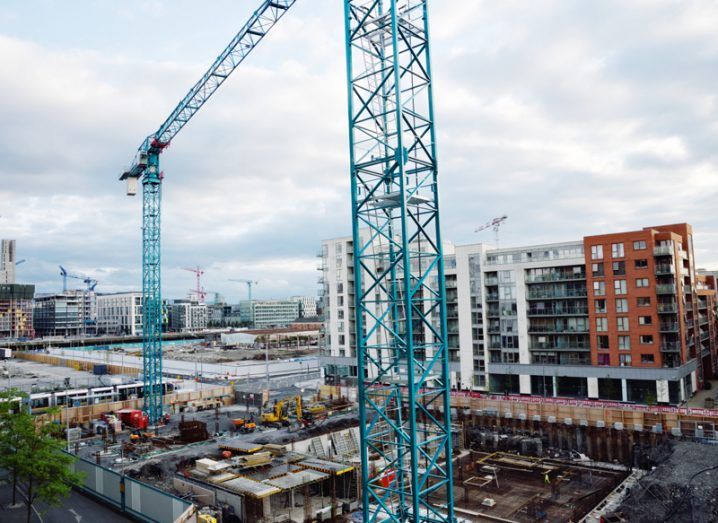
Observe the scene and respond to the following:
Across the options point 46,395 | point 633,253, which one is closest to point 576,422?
point 633,253

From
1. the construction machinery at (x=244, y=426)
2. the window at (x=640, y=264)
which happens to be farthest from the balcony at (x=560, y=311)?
the construction machinery at (x=244, y=426)

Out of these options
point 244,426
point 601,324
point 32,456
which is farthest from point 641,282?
point 32,456

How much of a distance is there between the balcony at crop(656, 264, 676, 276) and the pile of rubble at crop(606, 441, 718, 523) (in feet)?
76.5

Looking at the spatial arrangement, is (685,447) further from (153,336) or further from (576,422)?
(153,336)

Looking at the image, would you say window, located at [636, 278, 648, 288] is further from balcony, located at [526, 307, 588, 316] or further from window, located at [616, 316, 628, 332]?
balcony, located at [526, 307, 588, 316]

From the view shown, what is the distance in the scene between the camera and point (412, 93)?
19.7 meters

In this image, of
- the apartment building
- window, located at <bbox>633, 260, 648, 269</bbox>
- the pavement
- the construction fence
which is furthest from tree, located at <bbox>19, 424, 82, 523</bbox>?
window, located at <bbox>633, 260, 648, 269</bbox>

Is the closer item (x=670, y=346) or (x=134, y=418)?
(x=134, y=418)

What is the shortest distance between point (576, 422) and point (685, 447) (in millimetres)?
8510

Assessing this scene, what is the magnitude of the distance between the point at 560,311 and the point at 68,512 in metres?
50.1

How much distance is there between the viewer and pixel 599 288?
57.2 metres

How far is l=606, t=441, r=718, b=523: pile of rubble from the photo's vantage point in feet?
88.4

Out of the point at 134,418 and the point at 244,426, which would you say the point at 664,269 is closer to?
the point at 244,426

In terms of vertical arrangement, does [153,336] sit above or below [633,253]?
below
